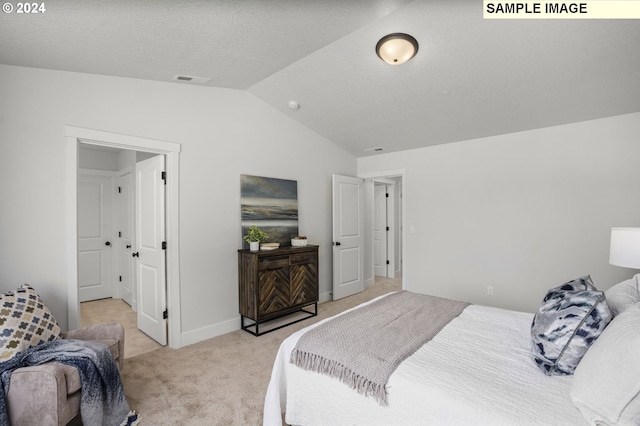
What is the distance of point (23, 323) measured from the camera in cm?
192

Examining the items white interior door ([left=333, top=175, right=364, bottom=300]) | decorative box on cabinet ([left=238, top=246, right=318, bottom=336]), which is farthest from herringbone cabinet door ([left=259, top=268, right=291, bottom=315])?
white interior door ([left=333, top=175, right=364, bottom=300])

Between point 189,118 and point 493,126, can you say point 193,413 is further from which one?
point 493,126

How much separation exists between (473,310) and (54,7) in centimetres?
330

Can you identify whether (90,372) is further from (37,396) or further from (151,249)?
(151,249)

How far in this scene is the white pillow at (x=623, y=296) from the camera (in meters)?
1.54

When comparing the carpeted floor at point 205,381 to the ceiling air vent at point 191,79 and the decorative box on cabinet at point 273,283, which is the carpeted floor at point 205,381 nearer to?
the decorative box on cabinet at point 273,283

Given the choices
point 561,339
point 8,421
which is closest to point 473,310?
point 561,339

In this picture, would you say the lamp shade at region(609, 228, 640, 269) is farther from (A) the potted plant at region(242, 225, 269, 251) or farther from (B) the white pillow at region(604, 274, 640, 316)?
(A) the potted plant at region(242, 225, 269, 251)

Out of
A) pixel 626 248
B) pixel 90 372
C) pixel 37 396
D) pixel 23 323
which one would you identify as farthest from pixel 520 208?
pixel 23 323

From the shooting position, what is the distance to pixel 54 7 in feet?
5.95

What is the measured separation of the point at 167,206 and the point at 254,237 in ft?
3.17

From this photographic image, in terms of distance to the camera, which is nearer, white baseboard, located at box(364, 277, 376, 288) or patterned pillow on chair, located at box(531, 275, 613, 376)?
patterned pillow on chair, located at box(531, 275, 613, 376)

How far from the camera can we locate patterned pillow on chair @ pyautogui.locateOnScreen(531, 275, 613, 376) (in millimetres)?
1381

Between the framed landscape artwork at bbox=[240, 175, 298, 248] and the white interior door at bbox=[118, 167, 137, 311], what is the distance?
190 centimetres
